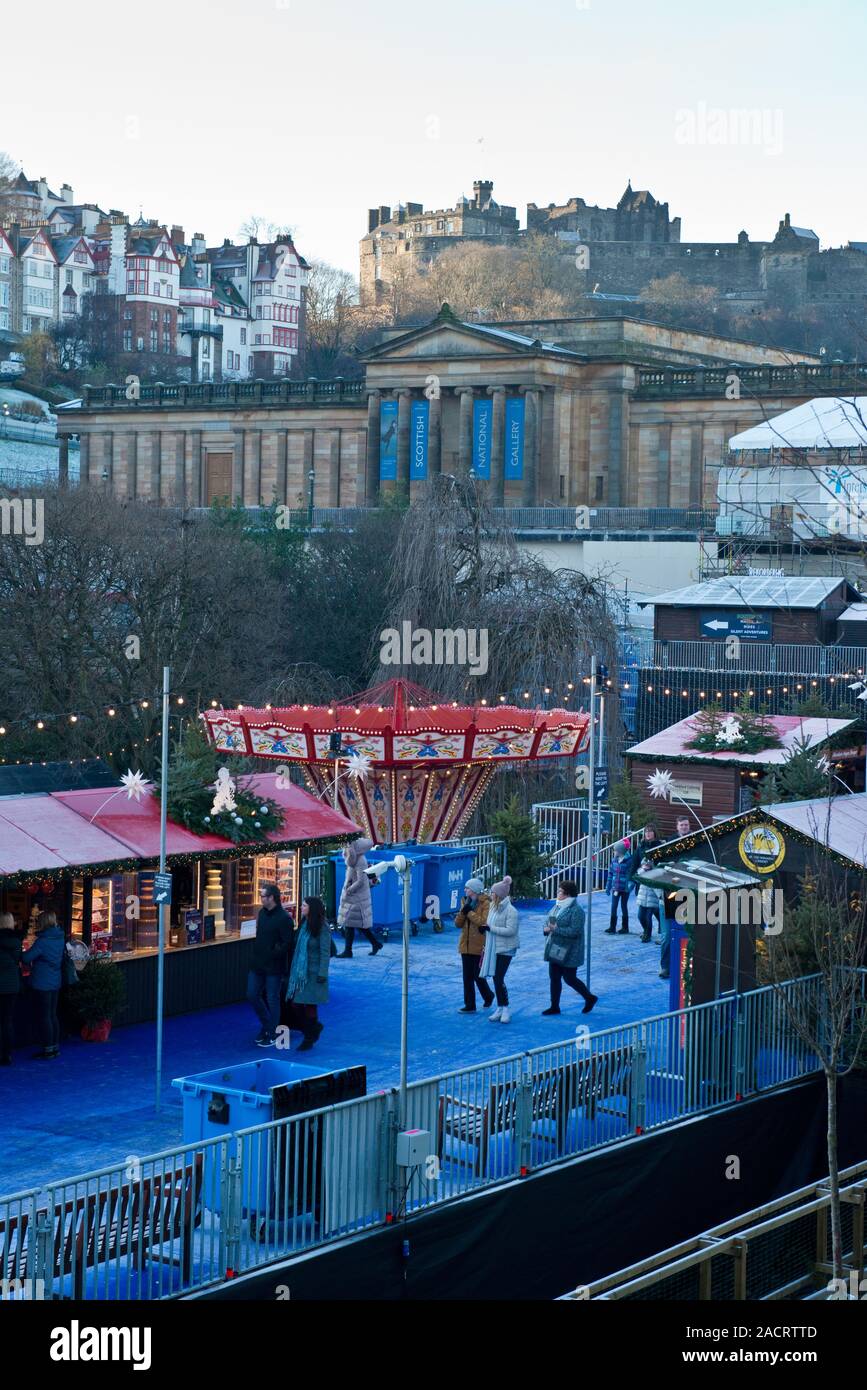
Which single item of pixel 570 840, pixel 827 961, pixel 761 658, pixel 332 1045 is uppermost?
pixel 761 658

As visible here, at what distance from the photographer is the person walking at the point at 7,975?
1717cm

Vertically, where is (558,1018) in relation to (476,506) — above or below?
below

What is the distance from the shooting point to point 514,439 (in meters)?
86.3

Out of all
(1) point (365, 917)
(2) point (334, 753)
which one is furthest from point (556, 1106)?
(2) point (334, 753)

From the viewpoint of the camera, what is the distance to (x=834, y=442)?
5053 centimetres

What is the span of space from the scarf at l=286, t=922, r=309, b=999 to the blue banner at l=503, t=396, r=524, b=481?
68.6m

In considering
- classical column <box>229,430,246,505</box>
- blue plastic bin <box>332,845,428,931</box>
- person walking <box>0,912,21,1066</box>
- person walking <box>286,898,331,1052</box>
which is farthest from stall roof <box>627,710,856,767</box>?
classical column <box>229,430,246,505</box>

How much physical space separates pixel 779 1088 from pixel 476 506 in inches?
1119

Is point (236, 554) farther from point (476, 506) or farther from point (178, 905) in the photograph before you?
point (178, 905)

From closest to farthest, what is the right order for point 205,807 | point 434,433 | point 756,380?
point 205,807, point 756,380, point 434,433

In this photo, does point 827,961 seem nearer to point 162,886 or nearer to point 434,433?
point 162,886

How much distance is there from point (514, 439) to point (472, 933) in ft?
223

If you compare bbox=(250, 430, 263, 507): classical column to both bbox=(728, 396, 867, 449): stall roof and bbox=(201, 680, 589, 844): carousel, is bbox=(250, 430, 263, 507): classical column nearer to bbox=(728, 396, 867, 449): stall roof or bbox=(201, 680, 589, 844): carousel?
bbox=(728, 396, 867, 449): stall roof
